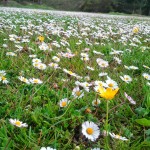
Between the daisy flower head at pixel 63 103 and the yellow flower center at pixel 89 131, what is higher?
the yellow flower center at pixel 89 131

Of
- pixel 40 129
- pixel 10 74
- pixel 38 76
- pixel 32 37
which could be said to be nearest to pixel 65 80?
pixel 38 76

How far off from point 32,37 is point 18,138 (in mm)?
3004

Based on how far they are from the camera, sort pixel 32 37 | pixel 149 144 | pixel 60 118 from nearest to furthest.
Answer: pixel 149 144 → pixel 60 118 → pixel 32 37

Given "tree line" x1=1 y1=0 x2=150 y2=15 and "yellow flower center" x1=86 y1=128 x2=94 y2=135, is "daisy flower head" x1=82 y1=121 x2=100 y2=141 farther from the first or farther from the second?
→ "tree line" x1=1 y1=0 x2=150 y2=15

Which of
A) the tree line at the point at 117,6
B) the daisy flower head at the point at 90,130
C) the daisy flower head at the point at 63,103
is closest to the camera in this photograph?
the daisy flower head at the point at 90,130

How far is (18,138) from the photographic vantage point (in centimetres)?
141

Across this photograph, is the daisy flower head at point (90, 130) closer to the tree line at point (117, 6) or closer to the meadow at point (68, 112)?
the meadow at point (68, 112)

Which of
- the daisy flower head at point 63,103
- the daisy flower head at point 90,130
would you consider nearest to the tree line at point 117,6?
the daisy flower head at point 63,103

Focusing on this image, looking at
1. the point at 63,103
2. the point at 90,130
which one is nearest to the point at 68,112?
the point at 63,103

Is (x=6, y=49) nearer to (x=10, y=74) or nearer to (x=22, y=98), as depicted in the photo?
(x=10, y=74)

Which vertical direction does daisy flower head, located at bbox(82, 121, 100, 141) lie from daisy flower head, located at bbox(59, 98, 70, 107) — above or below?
above

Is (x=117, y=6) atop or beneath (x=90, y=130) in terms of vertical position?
beneath

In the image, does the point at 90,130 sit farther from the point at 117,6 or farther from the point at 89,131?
the point at 117,6

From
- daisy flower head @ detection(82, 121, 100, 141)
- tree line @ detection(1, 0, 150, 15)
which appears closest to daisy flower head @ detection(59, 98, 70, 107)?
daisy flower head @ detection(82, 121, 100, 141)
